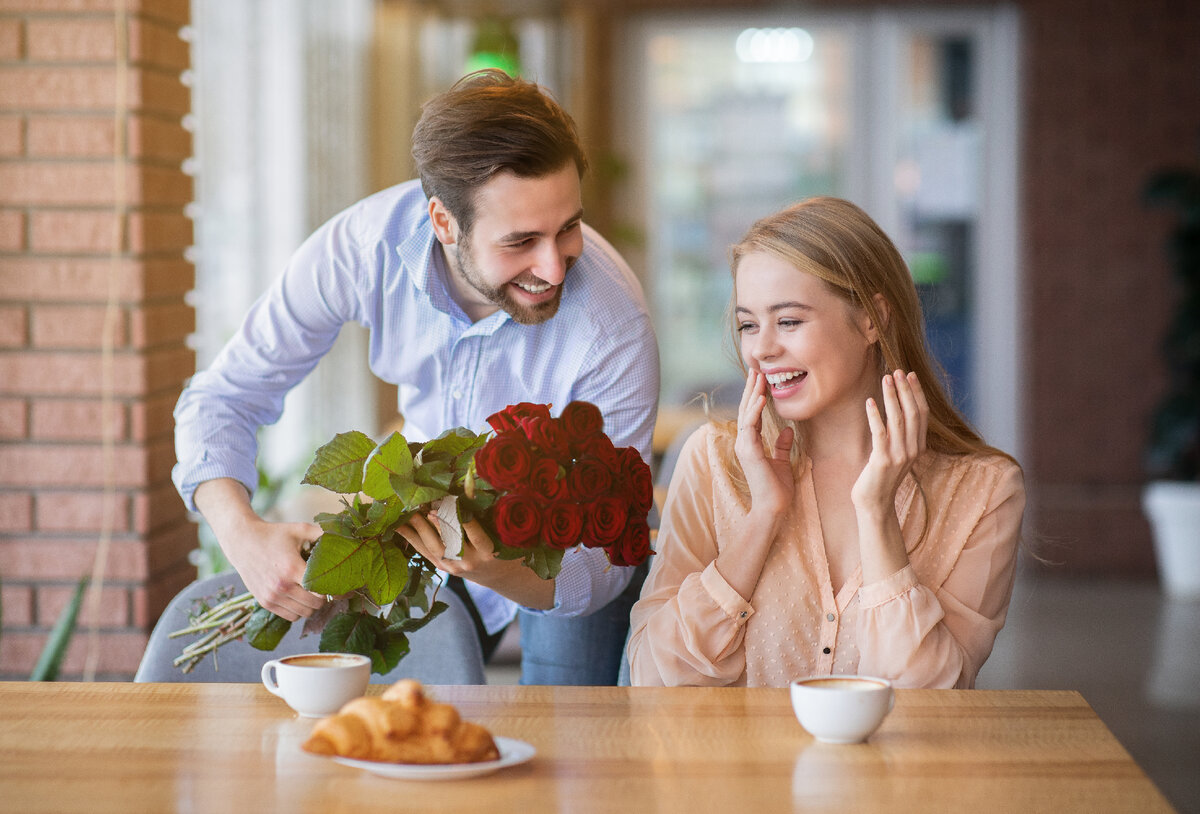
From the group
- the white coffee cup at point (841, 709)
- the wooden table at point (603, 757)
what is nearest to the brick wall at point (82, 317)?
the wooden table at point (603, 757)

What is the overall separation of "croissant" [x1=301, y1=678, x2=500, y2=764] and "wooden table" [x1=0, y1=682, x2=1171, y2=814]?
29 mm

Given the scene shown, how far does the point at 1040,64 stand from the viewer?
652 cm

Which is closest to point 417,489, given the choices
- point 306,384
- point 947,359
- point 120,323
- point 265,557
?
point 265,557

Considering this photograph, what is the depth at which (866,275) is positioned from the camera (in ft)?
6.39

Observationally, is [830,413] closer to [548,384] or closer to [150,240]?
[548,384]

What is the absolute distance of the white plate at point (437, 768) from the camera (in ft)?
3.90

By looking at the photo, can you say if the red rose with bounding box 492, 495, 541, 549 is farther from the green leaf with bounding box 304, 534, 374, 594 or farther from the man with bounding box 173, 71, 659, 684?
the man with bounding box 173, 71, 659, 684

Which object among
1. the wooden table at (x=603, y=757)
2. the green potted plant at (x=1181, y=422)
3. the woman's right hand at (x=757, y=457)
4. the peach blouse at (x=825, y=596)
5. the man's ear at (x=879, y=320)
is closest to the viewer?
the wooden table at (x=603, y=757)

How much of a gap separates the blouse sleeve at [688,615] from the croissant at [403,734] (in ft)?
1.94

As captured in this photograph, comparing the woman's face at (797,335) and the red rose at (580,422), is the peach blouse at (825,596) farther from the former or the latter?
the red rose at (580,422)

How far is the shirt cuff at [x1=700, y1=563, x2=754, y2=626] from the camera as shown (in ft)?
5.91

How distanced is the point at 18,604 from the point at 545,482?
157 centimetres

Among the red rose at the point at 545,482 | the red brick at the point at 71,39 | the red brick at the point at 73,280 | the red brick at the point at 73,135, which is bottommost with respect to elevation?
the red rose at the point at 545,482

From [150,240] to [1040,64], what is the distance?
5312 mm
